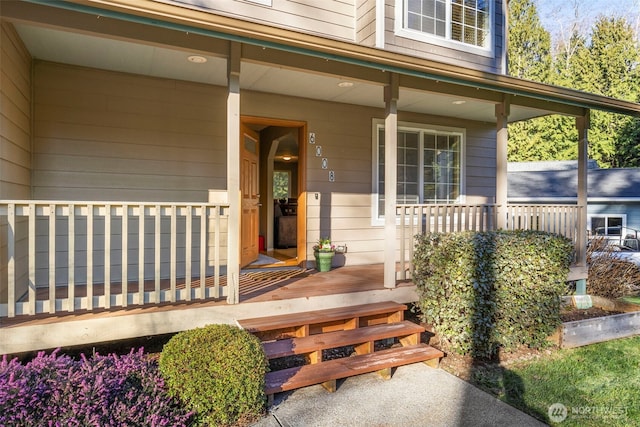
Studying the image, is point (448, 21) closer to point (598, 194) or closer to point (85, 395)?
point (85, 395)

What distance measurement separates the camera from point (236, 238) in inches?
148

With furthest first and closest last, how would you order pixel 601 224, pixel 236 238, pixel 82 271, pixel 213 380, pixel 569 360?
pixel 601 224 → pixel 82 271 → pixel 569 360 → pixel 236 238 → pixel 213 380

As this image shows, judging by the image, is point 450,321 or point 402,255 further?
point 402,255

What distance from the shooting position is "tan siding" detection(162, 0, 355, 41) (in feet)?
16.0

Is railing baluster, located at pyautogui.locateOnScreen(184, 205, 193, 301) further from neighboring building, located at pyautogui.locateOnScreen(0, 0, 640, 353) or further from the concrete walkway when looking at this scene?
the concrete walkway

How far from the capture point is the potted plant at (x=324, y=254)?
225 inches

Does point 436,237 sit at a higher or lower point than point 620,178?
lower

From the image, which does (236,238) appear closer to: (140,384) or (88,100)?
(140,384)

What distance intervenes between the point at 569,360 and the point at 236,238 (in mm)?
3372

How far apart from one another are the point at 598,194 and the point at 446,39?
1015 cm

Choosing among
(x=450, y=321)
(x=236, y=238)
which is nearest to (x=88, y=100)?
(x=236, y=238)

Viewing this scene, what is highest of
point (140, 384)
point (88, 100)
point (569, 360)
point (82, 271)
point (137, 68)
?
point (137, 68)

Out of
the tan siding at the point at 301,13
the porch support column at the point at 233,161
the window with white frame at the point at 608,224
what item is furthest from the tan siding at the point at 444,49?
the window with white frame at the point at 608,224

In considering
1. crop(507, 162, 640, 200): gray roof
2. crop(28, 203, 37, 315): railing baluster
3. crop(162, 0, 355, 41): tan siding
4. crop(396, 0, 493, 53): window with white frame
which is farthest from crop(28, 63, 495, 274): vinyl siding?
crop(507, 162, 640, 200): gray roof
